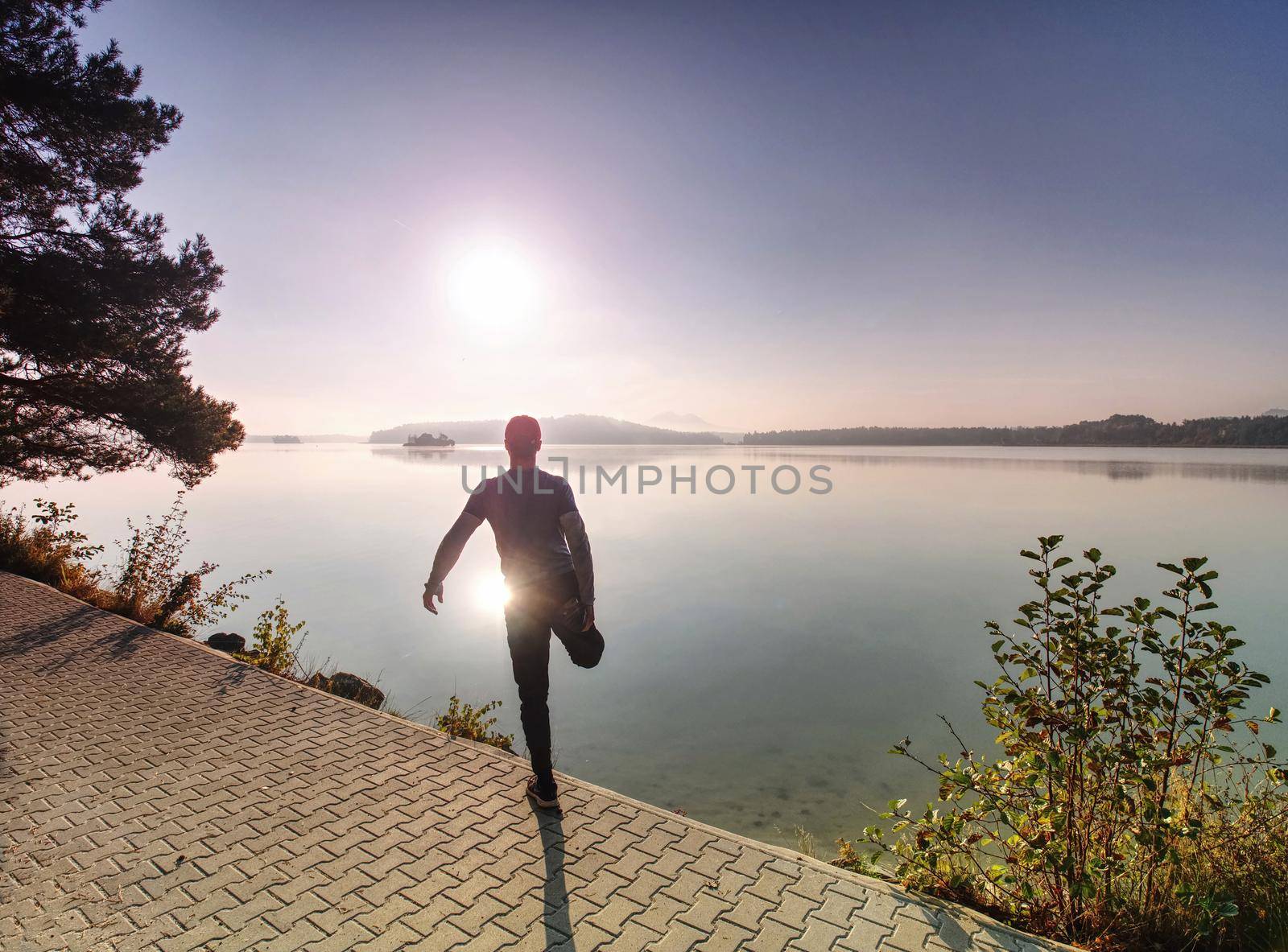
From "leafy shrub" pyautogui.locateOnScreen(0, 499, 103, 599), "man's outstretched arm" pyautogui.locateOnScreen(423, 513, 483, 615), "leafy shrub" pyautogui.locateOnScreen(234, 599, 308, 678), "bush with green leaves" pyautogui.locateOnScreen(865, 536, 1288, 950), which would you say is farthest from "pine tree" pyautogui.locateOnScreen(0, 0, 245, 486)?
"bush with green leaves" pyautogui.locateOnScreen(865, 536, 1288, 950)

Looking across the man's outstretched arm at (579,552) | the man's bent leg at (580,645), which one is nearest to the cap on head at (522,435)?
the man's outstretched arm at (579,552)

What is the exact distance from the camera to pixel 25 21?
857 cm

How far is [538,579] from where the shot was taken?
3.82 metres

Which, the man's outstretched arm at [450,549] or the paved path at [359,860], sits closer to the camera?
the paved path at [359,860]

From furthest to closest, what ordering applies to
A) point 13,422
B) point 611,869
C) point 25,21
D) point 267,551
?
point 267,551 < point 13,422 < point 25,21 < point 611,869

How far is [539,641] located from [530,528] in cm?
73

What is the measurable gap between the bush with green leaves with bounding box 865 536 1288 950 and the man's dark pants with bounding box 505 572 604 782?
6.94 feet

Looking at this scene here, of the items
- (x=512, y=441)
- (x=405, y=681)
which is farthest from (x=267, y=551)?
(x=512, y=441)

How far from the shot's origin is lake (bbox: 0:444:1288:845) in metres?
6.35

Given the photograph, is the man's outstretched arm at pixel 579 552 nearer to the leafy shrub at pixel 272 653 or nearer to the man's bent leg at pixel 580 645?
the man's bent leg at pixel 580 645

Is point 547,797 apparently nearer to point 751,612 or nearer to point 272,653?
point 272,653

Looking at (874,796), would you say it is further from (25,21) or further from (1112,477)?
(1112,477)

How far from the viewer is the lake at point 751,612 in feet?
20.8

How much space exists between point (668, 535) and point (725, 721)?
47.9 feet
